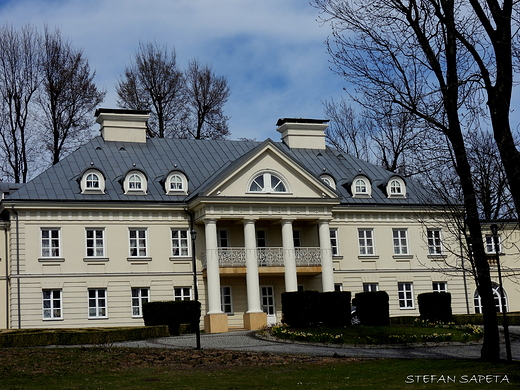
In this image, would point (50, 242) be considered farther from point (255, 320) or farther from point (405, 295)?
point (405, 295)

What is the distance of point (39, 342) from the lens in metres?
27.2

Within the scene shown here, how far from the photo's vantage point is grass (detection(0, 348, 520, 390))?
16312 millimetres

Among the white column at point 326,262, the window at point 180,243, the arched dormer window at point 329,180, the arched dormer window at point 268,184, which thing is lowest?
the white column at point 326,262

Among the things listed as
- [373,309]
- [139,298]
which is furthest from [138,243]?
[373,309]

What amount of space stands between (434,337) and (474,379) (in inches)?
450

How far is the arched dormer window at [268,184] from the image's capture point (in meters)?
37.3

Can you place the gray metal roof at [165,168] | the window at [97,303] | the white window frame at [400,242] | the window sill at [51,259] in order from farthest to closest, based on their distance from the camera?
the white window frame at [400,242]
the gray metal roof at [165,168]
the window at [97,303]
the window sill at [51,259]

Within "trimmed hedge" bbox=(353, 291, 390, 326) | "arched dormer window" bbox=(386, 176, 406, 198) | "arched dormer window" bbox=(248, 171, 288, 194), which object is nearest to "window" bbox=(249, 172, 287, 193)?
"arched dormer window" bbox=(248, 171, 288, 194)

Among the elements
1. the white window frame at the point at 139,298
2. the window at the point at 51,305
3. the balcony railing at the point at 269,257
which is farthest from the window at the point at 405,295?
the window at the point at 51,305

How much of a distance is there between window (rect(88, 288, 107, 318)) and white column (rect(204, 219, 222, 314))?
199 inches

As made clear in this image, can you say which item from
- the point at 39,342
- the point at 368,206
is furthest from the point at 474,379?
the point at 368,206

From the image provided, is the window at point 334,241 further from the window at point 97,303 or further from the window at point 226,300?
the window at point 97,303

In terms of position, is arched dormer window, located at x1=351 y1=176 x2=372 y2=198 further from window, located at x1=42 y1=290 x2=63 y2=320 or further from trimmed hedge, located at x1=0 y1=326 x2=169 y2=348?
window, located at x1=42 y1=290 x2=63 y2=320

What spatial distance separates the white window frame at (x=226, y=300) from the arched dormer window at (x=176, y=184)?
17.8 ft
